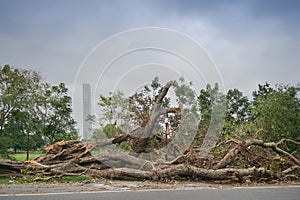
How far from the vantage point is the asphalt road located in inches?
239

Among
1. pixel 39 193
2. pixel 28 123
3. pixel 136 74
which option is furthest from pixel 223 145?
pixel 28 123

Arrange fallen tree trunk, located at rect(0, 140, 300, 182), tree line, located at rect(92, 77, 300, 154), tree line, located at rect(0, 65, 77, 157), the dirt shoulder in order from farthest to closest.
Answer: tree line, located at rect(0, 65, 77, 157), tree line, located at rect(92, 77, 300, 154), fallen tree trunk, located at rect(0, 140, 300, 182), the dirt shoulder

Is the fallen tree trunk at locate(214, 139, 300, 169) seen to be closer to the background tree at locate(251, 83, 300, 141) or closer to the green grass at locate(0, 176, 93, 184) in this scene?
the background tree at locate(251, 83, 300, 141)

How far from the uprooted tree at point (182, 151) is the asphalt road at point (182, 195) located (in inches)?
60.0

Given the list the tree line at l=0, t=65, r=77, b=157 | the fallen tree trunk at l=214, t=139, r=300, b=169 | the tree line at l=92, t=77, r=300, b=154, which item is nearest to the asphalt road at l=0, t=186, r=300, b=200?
the fallen tree trunk at l=214, t=139, r=300, b=169

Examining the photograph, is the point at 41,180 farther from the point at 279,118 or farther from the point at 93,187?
the point at 279,118

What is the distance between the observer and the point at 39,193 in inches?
255

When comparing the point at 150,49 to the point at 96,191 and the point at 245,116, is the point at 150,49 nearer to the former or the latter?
the point at 96,191

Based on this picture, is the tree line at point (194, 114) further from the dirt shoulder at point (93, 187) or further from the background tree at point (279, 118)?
the dirt shoulder at point (93, 187)

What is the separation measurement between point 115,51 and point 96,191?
15.2 ft

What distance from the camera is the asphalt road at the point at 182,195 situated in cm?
607

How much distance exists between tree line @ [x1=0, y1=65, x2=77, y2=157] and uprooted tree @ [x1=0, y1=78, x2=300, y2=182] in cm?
834

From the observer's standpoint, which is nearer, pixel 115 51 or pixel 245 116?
pixel 115 51

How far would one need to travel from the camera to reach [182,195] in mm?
6398
